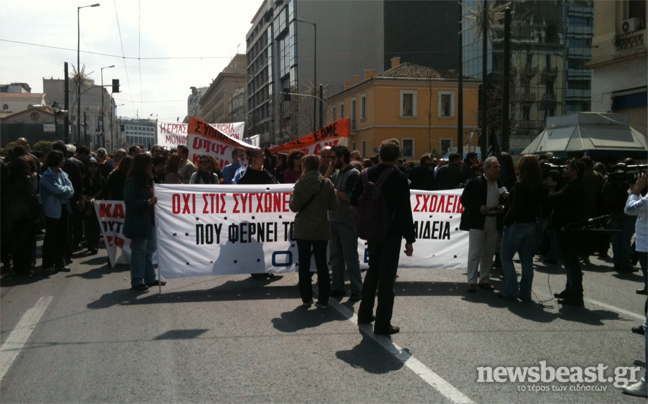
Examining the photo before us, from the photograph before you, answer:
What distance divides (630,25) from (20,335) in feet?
82.6

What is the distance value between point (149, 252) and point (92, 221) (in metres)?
3.71

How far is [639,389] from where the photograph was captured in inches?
187

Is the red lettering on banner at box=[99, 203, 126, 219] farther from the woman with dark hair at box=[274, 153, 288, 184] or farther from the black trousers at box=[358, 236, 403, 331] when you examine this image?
the black trousers at box=[358, 236, 403, 331]

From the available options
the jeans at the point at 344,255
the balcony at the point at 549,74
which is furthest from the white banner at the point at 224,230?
the balcony at the point at 549,74

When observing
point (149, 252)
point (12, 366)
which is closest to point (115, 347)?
point (12, 366)

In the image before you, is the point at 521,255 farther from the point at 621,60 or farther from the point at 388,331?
the point at 621,60

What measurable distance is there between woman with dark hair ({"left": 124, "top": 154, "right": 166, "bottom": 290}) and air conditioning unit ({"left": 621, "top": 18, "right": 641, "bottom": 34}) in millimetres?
22378

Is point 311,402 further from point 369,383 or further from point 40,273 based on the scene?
point 40,273

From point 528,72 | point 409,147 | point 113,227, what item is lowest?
point 113,227

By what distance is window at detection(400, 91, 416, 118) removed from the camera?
178 ft

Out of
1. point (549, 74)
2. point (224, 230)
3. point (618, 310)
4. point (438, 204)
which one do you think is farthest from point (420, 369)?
point (549, 74)

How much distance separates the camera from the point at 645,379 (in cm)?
480

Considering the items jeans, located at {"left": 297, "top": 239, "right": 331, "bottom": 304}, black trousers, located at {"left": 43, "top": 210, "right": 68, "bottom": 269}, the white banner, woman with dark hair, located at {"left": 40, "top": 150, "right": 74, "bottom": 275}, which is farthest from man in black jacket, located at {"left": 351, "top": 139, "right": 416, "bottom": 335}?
black trousers, located at {"left": 43, "top": 210, "right": 68, "bottom": 269}

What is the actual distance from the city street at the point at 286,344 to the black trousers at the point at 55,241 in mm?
968
